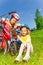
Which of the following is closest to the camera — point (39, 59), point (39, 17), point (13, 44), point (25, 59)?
point (25, 59)

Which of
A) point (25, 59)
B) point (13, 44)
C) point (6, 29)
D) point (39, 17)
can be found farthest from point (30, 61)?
point (39, 17)

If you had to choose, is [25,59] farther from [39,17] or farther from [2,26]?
[39,17]

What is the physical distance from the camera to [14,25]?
880cm

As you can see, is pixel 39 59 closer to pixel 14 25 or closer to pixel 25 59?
pixel 25 59

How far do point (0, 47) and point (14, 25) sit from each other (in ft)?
3.29

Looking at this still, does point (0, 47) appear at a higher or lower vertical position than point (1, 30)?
lower

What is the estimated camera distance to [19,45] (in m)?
8.41

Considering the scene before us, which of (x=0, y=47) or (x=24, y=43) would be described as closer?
(x=24, y=43)

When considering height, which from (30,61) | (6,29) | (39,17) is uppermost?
(39,17)

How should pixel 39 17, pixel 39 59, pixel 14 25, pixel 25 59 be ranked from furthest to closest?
pixel 39 17
pixel 14 25
pixel 39 59
pixel 25 59

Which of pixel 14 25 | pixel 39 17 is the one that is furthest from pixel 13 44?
pixel 39 17

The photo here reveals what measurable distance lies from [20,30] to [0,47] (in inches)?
35.8

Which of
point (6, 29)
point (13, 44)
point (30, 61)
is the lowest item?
point (30, 61)

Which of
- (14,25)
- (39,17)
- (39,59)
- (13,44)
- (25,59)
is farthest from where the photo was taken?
(39,17)
